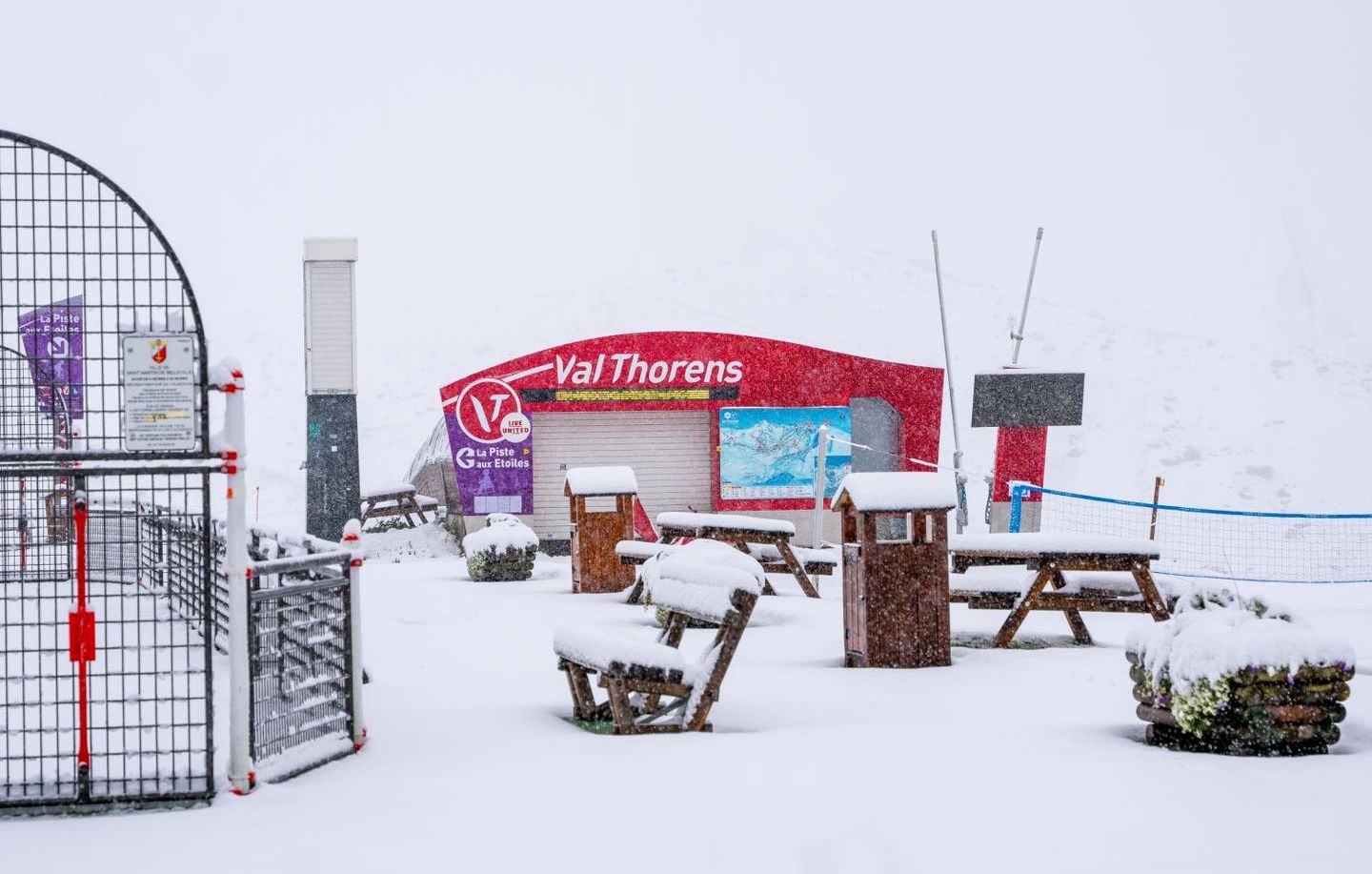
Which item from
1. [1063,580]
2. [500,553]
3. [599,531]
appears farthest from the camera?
[500,553]

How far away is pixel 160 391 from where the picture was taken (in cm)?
600

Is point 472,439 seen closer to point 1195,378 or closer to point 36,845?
point 36,845

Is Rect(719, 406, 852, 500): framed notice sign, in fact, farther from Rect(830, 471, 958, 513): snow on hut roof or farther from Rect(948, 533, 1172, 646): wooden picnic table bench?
Rect(830, 471, 958, 513): snow on hut roof

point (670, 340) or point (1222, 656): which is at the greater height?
point (670, 340)

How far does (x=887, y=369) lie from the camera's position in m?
25.0

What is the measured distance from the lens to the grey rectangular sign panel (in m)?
20.8

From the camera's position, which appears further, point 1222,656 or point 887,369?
point 887,369

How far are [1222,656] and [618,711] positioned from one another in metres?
3.08

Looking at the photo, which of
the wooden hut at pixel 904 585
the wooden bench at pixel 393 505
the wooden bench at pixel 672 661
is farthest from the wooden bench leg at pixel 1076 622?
the wooden bench at pixel 393 505

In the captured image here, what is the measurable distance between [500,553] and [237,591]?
11.3m

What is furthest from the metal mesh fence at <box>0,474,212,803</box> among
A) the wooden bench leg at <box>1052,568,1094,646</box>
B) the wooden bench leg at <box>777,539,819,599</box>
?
the wooden bench leg at <box>1052,568,1094,646</box>

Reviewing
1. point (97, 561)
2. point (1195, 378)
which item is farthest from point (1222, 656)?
point (1195, 378)

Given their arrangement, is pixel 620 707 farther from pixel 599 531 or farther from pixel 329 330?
pixel 329 330

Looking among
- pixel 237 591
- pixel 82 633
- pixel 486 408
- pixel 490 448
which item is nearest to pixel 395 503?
pixel 490 448
